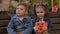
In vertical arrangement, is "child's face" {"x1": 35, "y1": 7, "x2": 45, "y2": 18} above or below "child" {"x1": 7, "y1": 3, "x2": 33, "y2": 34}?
above

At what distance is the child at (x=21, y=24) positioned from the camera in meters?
3.53

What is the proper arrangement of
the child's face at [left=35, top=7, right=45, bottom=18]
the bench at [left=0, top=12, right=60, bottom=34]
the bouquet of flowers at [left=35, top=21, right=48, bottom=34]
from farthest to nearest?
the bench at [left=0, top=12, right=60, bottom=34], the child's face at [left=35, top=7, right=45, bottom=18], the bouquet of flowers at [left=35, top=21, right=48, bottom=34]

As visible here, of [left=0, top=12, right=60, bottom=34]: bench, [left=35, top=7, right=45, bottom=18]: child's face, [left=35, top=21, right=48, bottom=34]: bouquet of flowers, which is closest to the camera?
[left=35, top=21, right=48, bottom=34]: bouquet of flowers

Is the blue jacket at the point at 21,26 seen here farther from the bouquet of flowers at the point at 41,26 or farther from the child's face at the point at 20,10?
the bouquet of flowers at the point at 41,26

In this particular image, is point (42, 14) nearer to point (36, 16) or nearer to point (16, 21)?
point (36, 16)

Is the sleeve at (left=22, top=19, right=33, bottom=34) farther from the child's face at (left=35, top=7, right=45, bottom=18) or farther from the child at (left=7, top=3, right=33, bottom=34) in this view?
the child's face at (left=35, top=7, right=45, bottom=18)

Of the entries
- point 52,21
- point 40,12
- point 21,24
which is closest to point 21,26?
point 21,24

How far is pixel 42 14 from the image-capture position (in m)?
3.48

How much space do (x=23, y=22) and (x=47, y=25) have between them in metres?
0.41

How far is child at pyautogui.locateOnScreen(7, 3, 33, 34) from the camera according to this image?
353cm

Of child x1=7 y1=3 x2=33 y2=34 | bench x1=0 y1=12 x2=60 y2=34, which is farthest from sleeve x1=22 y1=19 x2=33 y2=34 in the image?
bench x1=0 y1=12 x2=60 y2=34

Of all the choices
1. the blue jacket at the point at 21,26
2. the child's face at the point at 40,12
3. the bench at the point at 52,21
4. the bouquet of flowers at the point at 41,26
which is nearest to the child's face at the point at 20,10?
the blue jacket at the point at 21,26

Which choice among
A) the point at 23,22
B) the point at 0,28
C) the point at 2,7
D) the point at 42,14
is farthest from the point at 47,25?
the point at 2,7

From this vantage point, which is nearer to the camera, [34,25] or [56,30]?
[34,25]
